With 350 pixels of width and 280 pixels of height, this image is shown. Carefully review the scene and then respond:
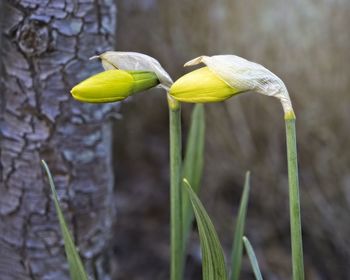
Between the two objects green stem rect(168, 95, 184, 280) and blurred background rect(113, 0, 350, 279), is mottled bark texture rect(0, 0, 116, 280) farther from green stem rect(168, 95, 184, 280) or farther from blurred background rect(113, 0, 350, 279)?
blurred background rect(113, 0, 350, 279)

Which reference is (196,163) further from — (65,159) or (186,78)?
(186,78)

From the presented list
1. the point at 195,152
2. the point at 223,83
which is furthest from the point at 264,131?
the point at 223,83

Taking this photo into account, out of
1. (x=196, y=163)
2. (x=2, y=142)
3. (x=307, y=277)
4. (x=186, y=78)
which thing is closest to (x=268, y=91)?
(x=186, y=78)

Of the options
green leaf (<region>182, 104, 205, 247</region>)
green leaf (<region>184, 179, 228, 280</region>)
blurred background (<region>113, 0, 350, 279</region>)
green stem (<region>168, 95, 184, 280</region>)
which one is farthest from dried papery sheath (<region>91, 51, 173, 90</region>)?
blurred background (<region>113, 0, 350, 279</region>)

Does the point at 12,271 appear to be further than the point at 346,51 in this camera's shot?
No

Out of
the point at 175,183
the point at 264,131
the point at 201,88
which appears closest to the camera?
the point at 201,88

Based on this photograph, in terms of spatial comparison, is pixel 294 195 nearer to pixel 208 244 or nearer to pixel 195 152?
pixel 208 244

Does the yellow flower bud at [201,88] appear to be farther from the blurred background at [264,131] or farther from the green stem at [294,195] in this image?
the blurred background at [264,131]

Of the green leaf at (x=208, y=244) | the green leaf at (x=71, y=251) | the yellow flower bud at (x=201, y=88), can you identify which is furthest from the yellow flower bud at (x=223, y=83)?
the green leaf at (x=71, y=251)

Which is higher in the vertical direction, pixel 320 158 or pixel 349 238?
pixel 320 158
